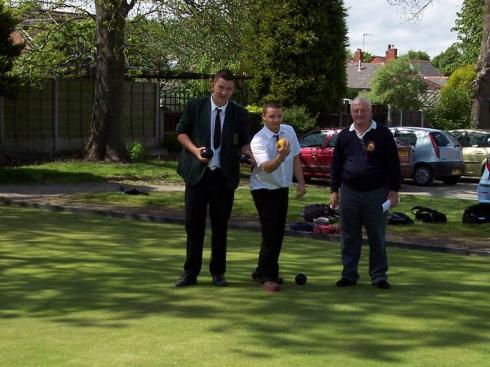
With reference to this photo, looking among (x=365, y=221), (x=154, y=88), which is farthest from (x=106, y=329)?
(x=154, y=88)

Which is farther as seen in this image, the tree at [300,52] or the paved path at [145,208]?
the tree at [300,52]

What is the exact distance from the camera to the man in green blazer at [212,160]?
8336 millimetres

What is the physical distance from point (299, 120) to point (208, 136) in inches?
890

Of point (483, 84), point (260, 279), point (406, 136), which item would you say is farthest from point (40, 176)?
point (483, 84)

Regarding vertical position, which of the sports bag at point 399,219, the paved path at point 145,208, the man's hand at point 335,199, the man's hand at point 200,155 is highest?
the man's hand at point 200,155

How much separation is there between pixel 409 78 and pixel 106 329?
66.2 meters

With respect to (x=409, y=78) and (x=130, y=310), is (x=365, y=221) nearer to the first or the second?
(x=130, y=310)

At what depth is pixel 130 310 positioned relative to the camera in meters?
7.50

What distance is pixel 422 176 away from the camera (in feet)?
86.1

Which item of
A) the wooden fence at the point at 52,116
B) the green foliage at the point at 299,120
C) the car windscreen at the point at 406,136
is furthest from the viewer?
the green foliage at the point at 299,120

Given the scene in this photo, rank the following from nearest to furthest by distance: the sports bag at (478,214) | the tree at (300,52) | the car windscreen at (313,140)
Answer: the sports bag at (478,214), the car windscreen at (313,140), the tree at (300,52)

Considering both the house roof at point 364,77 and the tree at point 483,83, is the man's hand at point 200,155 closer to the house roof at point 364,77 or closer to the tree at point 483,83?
the tree at point 483,83

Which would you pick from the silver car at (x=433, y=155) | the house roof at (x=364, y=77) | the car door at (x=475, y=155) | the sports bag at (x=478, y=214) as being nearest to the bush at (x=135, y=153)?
the silver car at (x=433, y=155)

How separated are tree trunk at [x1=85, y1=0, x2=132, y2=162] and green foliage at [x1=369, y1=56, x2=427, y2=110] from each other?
142ft
